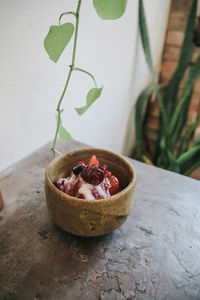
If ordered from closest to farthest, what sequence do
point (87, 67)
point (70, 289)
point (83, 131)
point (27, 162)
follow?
1. point (70, 289)
2. point (27, 162)
3. point (87, 67)
4. point (83, 131)

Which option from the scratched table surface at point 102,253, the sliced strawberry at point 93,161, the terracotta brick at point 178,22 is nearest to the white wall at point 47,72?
the scratched table surface at point 102,253

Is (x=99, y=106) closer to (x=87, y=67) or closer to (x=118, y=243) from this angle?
(x=87, y=67)

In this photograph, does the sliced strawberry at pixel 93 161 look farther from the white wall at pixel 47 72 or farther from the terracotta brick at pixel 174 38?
the terracotta brick at pixel 174 38

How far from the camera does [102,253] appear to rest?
0.48 metres

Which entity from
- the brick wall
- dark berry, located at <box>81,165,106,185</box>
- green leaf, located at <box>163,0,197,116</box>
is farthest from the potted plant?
dark berry, located at <box>81,165,106,185</box>

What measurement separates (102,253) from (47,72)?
0.52m

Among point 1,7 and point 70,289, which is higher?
point 1,7

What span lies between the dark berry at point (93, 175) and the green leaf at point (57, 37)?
0.74 ft

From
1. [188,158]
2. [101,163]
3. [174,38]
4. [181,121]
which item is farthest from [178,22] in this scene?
[101,163]

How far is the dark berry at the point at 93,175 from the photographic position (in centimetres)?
46

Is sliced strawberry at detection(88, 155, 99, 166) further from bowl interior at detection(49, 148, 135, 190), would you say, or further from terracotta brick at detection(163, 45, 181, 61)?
terracotta brick at detection(163, 45, 181, 61)

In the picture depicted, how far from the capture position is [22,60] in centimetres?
61

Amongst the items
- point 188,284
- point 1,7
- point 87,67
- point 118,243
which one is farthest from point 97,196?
point 87,67

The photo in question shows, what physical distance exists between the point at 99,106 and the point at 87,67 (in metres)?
0.23
